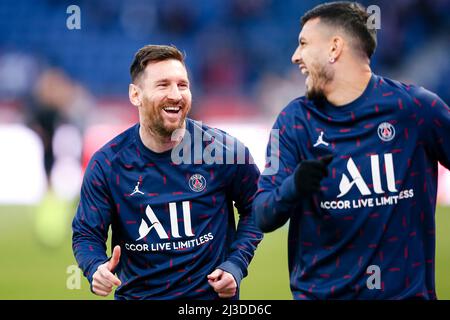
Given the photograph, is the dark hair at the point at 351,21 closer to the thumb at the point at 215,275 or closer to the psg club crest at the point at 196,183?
the psg club crest at the point at 196,183

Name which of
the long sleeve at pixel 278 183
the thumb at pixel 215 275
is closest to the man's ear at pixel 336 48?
the long sleeve at pixel 278 183

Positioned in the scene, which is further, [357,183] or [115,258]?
[115,258]

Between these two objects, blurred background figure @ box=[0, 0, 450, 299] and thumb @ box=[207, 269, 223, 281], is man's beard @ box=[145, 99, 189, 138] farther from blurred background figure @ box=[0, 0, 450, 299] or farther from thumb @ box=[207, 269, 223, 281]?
blurred background figure @ box=[0, 0, 450, 299]

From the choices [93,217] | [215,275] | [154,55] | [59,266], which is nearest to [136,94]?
[154,55]

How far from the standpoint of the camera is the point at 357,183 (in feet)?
12.7

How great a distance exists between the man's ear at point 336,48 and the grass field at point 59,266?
4.18 metres

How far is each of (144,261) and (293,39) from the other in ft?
41.3

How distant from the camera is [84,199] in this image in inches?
183

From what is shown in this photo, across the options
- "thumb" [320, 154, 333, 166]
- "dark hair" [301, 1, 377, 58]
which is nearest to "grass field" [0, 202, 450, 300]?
"dark hair" [301, 1, 377, 58]

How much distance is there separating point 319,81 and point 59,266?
618 centimetres

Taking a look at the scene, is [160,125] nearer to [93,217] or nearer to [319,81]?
[93,217]

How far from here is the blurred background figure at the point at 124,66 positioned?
13203 millimetres
